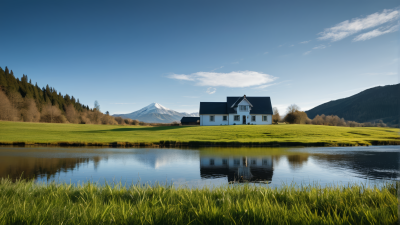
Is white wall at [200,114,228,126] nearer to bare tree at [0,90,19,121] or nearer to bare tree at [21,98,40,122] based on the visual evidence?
bare tree at [0,90,19,121]

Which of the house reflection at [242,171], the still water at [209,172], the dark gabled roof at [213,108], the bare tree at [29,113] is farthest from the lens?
the bare tree at [29,113]

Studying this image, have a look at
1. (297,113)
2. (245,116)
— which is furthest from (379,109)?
(245,116)

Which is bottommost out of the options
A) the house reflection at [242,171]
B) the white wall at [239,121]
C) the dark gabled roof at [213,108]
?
the house reflection at [242,171]

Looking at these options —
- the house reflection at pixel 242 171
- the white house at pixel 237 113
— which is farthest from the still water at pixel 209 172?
the white house at pixel 237 113

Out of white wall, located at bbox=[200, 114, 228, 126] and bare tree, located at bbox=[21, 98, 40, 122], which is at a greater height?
bare tree, located at bbox=[21, 98, 40, 122]

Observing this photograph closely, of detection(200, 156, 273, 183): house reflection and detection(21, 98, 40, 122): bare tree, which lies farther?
detection(21, 98, 40, 122): bare tree

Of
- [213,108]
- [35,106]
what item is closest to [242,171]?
[213,108]

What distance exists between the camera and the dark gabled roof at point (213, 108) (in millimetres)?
59594

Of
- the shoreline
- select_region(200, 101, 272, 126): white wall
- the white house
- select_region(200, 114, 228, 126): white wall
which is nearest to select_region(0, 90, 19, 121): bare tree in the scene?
the shoreline

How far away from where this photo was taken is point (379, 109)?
189m

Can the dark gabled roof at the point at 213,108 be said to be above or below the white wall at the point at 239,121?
above

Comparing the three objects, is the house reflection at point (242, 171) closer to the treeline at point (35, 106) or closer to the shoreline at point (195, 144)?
the shoreline at point (195, 144)

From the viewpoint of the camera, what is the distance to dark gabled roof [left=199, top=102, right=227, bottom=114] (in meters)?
59.6

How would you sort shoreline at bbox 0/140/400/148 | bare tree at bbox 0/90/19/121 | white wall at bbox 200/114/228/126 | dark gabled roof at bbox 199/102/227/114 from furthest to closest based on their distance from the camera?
bare tree at bbox 0/90/19/121 → dark gabled roof at bbox 199/102/227/114 → white wall at bbox 200/114/228/126 → shoreline at bbox 0/140/400/148
